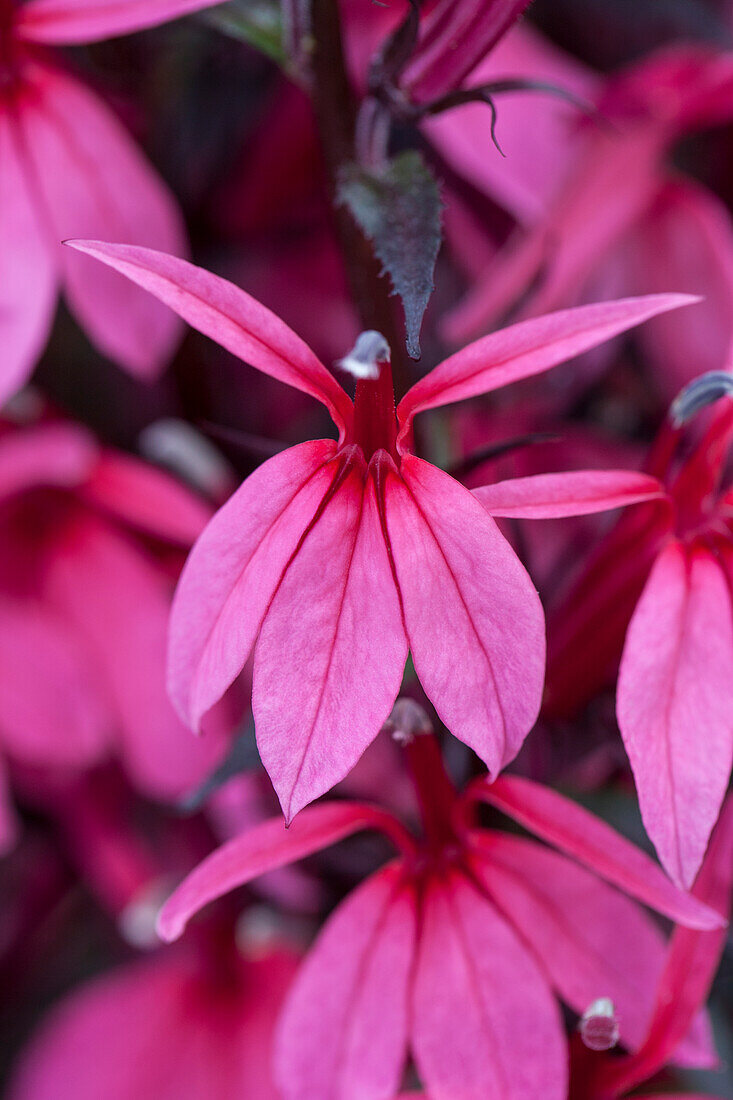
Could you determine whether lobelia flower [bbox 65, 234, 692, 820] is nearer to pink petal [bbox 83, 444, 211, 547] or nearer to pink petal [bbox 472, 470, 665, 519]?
pink petal [bbox 472, 470, 665, 519]

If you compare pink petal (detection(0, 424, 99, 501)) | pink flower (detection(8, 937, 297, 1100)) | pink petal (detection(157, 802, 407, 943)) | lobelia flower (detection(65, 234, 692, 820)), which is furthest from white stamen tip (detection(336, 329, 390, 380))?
pink flower (detection(8, 937, 297, 1100))

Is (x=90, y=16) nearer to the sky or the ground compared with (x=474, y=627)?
nearer to the sky

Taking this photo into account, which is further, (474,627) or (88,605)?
(88,605)

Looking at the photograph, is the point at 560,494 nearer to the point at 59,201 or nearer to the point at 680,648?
the point at 680,648

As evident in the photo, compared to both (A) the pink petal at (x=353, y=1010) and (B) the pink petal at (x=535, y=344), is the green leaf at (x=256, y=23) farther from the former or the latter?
(A) the pink petal at (x=353, y=1010)

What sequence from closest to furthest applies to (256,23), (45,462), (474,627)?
(474,627) < (256,23) < (45,462)

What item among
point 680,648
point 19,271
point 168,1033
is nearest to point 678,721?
point 680,648

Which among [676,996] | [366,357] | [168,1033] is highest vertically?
[366,357]
